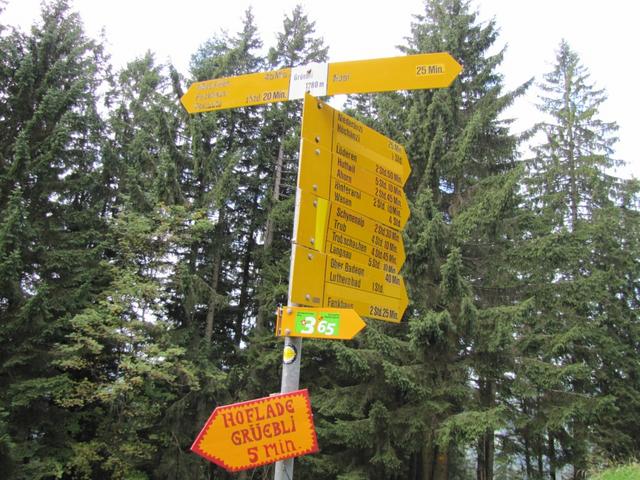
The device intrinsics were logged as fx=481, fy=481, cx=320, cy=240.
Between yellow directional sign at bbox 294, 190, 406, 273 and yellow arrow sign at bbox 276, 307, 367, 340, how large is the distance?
1.26ft

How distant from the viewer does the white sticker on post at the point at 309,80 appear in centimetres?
329

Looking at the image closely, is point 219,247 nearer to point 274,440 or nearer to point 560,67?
point 274,440

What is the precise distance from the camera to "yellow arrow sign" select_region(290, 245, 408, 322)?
275cm

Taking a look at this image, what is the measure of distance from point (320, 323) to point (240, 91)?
1959mm

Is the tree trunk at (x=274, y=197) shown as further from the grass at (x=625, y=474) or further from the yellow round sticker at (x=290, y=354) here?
the yellow round sticker at (x=290, y=354)

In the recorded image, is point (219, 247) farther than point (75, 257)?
Yes

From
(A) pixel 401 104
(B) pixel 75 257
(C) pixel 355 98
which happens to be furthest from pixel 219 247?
(C) pixel 355 98

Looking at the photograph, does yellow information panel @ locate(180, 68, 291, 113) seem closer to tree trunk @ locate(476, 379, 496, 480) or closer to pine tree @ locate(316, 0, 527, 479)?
pine tree @ locate(316, 0, 527, 479)

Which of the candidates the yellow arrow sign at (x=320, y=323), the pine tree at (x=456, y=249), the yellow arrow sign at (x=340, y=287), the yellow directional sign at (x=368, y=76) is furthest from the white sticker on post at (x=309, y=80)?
the pine tree at (x=456, y=249)

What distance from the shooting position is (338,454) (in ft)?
42.3

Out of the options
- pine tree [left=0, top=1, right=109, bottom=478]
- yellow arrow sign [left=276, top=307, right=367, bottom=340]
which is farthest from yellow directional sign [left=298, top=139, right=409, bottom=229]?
pine tree [left=0, top=1, right=109, bottom=478]

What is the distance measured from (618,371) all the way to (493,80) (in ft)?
37.0

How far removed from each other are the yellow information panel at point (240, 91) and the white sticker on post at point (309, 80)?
0.06 meters

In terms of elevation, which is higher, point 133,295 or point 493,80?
point 493,80
